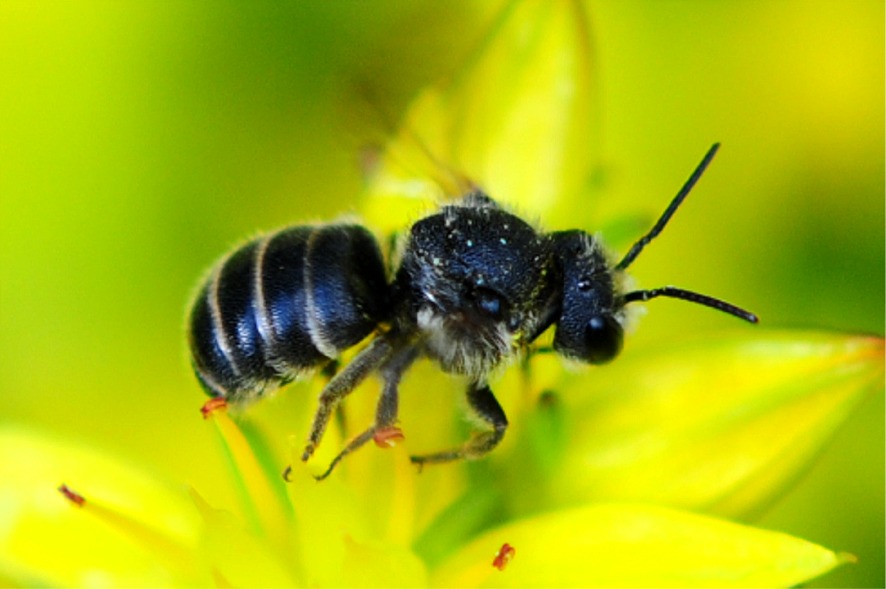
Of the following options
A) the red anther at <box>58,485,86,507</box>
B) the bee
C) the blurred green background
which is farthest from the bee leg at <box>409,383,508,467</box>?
the blurred green background

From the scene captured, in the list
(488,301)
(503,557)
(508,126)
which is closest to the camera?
(503,557)

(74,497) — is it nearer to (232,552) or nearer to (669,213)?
(232,552)

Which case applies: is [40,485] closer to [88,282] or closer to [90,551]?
[90,551]

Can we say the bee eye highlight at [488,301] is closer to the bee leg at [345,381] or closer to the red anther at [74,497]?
the bee leg at [345,381]

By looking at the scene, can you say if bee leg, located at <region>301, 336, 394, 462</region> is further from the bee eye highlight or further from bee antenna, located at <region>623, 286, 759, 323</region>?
bee antenna, located at <region>623, 286, 759, 323</region>

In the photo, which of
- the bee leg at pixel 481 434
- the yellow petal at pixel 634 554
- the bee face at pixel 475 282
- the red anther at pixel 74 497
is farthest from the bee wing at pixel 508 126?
the red anther at pixel 74 497

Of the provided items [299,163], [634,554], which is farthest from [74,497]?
[299,163]

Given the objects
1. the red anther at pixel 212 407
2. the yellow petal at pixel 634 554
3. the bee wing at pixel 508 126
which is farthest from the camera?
the bee wing at pixel 508 126
